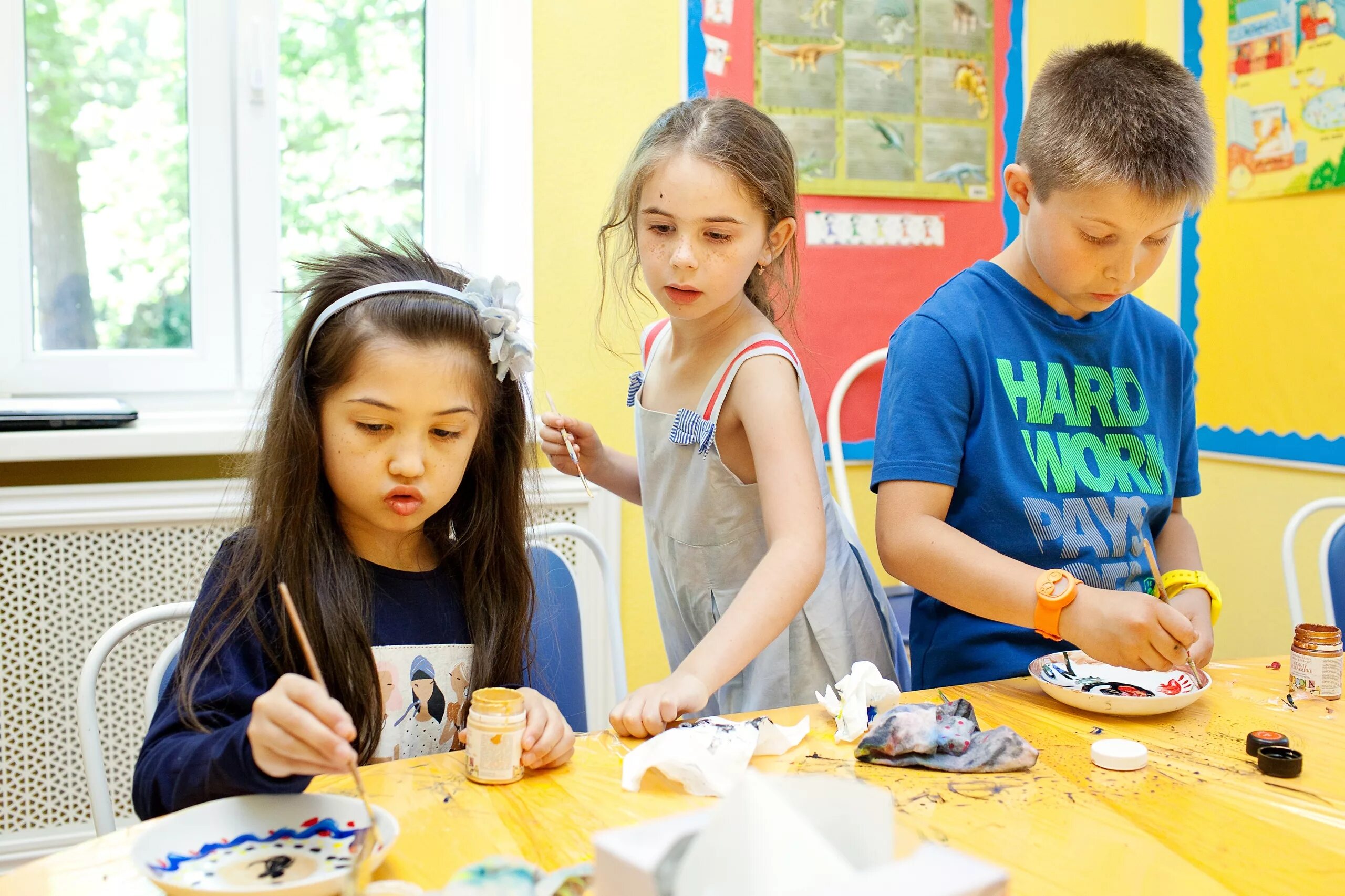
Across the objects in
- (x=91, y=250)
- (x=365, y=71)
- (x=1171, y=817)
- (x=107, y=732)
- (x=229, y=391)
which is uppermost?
(x=365, y=71)

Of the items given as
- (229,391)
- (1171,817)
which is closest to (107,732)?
(229,391)

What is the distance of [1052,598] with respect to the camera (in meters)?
1.11

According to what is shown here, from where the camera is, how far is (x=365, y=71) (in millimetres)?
2244

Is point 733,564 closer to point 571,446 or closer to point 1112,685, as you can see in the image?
point 571,446

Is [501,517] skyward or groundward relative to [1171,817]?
skyward

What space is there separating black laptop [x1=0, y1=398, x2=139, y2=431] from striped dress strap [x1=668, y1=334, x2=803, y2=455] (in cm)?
112

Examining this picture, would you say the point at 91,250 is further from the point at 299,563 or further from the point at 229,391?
the point at 299,563

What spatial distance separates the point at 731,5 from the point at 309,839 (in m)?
1.91

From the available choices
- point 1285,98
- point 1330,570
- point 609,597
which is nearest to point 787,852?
point 609,597

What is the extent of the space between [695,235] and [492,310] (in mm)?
266

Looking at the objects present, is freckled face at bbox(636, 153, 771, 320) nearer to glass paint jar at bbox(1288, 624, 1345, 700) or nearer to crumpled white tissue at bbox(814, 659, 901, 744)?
crumpled white tissue at bbox(814, 659, 901, 744)

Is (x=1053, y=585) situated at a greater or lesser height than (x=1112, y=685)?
greater

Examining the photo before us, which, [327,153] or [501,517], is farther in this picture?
[327,153]

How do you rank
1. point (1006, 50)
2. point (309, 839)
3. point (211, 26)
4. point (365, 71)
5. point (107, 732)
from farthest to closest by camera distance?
point (1006, 50) → point (365, 71) → point (211, 26) → point (107, 732) → point (309, 839)
